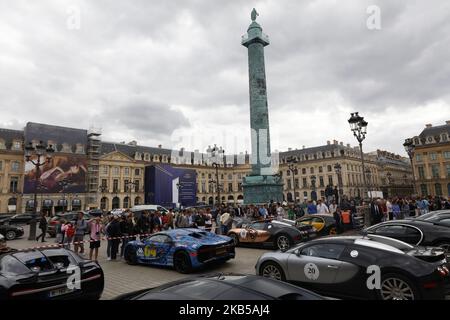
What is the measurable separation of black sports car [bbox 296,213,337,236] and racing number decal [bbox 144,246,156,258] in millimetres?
7047

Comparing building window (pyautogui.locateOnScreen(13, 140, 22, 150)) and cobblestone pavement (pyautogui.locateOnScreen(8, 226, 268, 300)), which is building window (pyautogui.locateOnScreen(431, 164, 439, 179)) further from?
building window (pyautogui.locateOnScreen(13, 140, 22, 150))

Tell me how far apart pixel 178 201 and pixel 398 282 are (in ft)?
190

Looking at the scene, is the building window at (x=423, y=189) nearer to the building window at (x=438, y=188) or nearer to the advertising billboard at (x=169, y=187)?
the building window at (x=438, y=188)

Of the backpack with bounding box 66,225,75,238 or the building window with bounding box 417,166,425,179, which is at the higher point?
the building window with bounding box 417,166,425,179

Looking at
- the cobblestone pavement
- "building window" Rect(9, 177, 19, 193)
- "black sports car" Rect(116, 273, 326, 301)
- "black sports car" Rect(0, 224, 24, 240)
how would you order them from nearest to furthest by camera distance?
"black sports car" Rect(116, 273, 326, 301)
the cobblestone pavement
"black sports car" Rect(0, 224, 24, 240)
"building window" Rect(9, 177, 19, 193)

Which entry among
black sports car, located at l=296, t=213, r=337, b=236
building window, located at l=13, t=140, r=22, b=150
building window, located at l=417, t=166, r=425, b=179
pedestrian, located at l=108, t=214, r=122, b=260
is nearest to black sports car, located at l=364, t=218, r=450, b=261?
black sports car, located at l=296, t=213, r=337, b=236

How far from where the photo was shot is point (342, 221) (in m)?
15.3

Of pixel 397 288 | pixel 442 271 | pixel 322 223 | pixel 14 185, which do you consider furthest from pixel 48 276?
pixel 14 185

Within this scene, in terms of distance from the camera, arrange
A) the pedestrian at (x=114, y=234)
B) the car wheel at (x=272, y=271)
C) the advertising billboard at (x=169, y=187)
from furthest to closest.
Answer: the advertising billboard at (x=169, y=187)
the pedestrian at (x=114, y=234)
the car wheel at (x=272, y=271)

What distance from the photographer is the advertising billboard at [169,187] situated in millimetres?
61219

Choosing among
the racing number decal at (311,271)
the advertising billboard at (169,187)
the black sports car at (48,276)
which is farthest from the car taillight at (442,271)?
the advertising billboard at (169,187)

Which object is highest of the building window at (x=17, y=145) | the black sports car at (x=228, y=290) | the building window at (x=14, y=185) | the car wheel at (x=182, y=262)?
the building window at (x=17, y=145)

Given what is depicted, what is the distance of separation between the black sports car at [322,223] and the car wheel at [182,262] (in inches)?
264

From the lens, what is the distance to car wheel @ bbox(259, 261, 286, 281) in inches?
296
